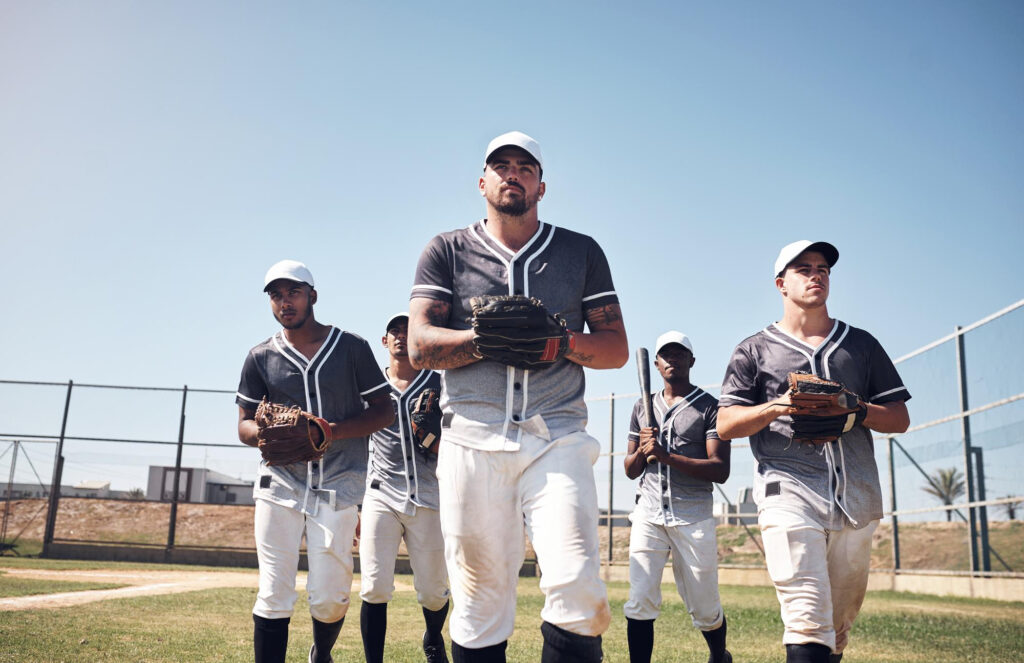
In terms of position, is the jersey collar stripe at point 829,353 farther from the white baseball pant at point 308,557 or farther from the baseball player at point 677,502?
the white baseball pant at point 308,557

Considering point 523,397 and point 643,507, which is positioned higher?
point 523,397

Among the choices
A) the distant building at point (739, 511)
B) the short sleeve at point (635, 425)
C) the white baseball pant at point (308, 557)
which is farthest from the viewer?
the distant building at point (739, 511)

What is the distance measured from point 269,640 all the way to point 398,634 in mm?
4162

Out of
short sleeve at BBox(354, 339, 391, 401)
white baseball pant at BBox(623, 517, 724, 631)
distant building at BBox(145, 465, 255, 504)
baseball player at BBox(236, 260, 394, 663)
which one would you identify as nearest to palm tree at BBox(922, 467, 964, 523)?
white baseball pant at BBox(623, 517, 724, 631)

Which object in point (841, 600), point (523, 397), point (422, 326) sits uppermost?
point (422, 326)

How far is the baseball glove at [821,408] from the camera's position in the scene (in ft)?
15.5

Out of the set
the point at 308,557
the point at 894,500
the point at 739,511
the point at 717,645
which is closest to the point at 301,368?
the point at 308,557

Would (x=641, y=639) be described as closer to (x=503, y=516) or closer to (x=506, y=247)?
(x=503, y=516)

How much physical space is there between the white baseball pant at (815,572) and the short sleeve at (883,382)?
783 mm

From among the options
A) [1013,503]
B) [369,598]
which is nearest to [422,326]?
[369,598]

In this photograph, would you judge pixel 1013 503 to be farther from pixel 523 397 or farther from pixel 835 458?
pixel 523 397

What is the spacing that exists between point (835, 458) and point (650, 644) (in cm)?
266

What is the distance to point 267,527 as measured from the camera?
5.84 meters

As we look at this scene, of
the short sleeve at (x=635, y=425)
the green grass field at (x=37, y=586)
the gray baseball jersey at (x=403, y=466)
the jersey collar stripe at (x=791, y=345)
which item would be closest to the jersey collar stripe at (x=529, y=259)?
the jersey collar stripe at (x=791, y=345)
